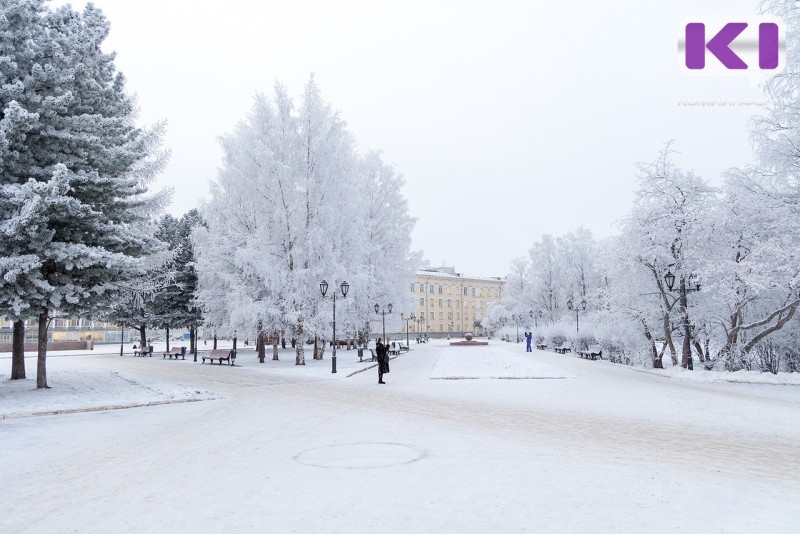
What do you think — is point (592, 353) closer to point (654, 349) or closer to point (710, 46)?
point (654, 349)

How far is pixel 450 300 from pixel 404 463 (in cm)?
10883

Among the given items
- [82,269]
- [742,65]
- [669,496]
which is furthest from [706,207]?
[82,269]

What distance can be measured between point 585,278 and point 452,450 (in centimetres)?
5582

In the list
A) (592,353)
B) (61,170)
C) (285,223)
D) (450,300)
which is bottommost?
(592,353)

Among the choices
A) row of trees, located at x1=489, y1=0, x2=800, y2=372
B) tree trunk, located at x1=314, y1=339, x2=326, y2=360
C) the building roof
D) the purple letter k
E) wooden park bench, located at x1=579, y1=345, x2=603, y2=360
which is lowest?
wooden park bench, located at x1=579, y1=345, x2=603, y2=360

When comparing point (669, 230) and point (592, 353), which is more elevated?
point (669, 230)

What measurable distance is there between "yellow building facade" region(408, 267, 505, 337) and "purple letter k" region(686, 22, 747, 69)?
90.5 m

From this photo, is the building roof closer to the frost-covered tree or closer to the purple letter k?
the frost-covered tree

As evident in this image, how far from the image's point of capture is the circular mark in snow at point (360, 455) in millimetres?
7066

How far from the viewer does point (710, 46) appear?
1678cm

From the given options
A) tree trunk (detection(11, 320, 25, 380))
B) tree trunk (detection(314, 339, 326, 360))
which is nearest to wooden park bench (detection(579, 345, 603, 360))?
tree trunk (detection(314, 339, 326, 360))

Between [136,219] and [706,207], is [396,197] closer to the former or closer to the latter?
[706,207]

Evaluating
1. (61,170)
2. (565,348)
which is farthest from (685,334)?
(61,170)

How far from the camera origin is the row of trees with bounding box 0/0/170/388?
13.6 metres
